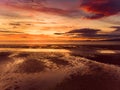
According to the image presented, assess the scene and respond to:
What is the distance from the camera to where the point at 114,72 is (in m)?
16.7

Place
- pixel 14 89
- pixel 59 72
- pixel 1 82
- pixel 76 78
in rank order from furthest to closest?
pixel 59 72 → pixel 76 78 → pixel 1 82 → pixel 14 89

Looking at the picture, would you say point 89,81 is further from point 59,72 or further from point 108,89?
point 59,72

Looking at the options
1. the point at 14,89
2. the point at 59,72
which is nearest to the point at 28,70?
the point at 59,72

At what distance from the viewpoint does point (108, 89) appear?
42.6 feet

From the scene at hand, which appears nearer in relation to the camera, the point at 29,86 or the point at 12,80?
the point at 29,86

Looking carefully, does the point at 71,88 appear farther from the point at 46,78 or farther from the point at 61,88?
the point at 46,78

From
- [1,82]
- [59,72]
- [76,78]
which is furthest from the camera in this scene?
[59,72]

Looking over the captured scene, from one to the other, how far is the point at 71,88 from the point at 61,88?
23.2 inches

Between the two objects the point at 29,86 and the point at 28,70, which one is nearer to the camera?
the point at 29,86

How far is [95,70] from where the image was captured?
17.6 m

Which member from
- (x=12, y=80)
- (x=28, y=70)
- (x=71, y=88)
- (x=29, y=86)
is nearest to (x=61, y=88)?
(x=71, y=88)

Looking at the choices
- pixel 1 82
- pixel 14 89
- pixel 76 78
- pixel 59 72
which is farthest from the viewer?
pixel 59 72

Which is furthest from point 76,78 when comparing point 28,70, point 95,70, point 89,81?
point 28,70

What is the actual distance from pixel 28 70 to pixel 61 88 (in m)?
5.24
